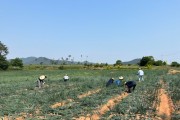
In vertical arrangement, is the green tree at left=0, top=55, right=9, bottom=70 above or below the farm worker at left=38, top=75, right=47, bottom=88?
above

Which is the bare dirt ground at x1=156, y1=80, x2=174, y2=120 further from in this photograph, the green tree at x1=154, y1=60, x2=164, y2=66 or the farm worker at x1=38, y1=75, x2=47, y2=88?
the green tree at x1=154, y1=60, x2=164, y2=66

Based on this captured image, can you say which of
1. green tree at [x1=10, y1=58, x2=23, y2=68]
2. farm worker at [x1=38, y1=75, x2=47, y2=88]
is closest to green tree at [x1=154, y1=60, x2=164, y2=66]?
green tree at [x1=10, y1=58, x2=23, y2=68]

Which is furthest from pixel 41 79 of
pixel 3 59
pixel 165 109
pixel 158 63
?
pixel 158 63

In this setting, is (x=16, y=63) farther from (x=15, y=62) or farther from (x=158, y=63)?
(x=158, y=63)

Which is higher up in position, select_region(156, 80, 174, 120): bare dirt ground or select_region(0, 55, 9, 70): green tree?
select_region(0, 55, 9, 70): green tree

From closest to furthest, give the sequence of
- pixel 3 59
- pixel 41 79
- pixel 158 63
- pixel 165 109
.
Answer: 1. pixel 165 109
2. pixel 41 79
3. pixel 3 59
4. pixel 158 63

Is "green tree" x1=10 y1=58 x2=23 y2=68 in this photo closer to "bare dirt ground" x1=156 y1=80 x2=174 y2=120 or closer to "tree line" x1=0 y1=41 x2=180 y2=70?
"tree line" x1=0 y1=41 x2=180 y2=70

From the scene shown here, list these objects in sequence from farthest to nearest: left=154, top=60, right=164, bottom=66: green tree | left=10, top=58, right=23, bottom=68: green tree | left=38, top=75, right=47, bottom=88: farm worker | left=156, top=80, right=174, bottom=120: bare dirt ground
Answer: left=154, top=60, right=164, bottom=66: green tree < left=10, top=58, right=23, bottom=68: green tree < left=38, top=75, right=47, bottom=88: farm worker < left=156, top=80, right=174, bottom=120: bare dirt ground

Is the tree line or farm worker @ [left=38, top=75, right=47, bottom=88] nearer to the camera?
farm worker @ [left=38, top=75, right=47, bottom=88]

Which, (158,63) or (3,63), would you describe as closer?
(3,63)

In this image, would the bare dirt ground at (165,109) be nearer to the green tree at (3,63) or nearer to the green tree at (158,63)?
the green tree at (3,63)

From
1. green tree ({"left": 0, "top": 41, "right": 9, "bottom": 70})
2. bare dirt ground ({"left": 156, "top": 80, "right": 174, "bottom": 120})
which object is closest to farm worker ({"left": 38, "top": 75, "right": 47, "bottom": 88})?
bare dirt ground ({"left": 156, "top": 80, "right": 174, "bottom": 120})

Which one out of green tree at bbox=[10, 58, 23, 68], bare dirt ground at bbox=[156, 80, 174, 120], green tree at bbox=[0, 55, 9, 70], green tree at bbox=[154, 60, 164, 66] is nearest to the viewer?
bare dirt ground at bbox=[156, 80, 174, 120]

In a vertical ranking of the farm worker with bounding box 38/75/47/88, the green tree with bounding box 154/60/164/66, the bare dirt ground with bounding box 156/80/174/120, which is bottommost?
the bare dirt ground with bounding box 156/80/174/120
